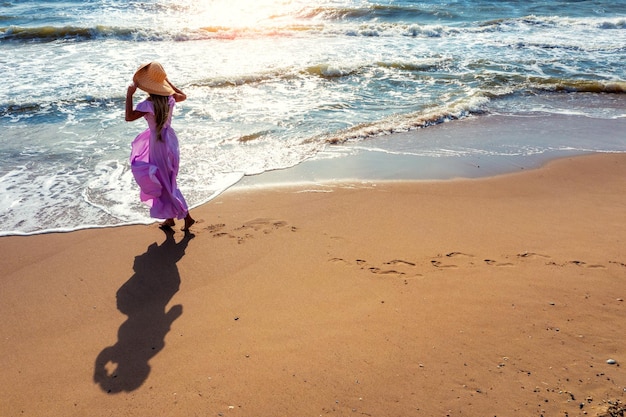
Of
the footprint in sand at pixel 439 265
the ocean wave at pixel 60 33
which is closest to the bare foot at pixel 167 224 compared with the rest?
the footprint in sand at pixel 439 265

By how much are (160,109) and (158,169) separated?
527 mm

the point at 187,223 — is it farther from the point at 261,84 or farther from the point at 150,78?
the point at 261,84

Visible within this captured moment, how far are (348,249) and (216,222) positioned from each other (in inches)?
52.7

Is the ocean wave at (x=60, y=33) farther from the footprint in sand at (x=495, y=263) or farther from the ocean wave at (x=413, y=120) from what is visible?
the footprint in sand at (x=495, y=263)

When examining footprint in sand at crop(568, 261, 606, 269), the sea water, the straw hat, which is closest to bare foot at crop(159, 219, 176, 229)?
the sea water

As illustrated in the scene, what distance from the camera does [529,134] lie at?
7.33 m

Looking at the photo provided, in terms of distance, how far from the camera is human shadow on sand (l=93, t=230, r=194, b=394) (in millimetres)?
2873

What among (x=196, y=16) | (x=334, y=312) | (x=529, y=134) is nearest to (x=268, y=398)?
(x=334, y=312)

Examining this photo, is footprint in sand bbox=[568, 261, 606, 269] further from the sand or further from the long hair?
the long hair

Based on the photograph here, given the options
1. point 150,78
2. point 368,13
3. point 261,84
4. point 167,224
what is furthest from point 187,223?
point 368,13

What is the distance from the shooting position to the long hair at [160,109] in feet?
14.2

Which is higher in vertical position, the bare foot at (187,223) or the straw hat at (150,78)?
the straw hat at (150,78)

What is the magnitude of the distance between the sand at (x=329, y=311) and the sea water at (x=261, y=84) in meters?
0.98

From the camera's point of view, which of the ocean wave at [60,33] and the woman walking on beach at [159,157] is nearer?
the woman walking on beach at [159,157]
